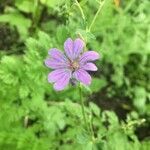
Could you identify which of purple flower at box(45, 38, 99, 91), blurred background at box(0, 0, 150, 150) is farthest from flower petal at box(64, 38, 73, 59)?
blurred background at box(0, 0, 150, 150)

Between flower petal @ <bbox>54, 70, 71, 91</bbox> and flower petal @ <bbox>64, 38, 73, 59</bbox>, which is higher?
flower petal @ <bbox>64, 38, 73, 59</bbox>

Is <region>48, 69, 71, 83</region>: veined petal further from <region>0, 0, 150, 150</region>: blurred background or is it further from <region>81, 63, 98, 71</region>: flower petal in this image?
<region>0, 0, 150, 150</region>: blurred background

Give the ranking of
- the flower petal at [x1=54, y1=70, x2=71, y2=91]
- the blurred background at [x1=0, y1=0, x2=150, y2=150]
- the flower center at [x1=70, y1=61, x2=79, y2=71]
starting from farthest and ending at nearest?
the blurred background at [x1=0, y1=0, x2=150, y2=150], the flower center at [x1=70, y1=61, x2=79, y2=71], the flower petal at [x1=54, y1=70, x2=71, y2=91]

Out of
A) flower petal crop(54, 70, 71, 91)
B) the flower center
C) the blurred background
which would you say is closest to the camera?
flower petal crop(54, 70, 71, 91)

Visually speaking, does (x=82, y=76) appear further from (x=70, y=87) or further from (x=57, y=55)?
(x=70, y=87)

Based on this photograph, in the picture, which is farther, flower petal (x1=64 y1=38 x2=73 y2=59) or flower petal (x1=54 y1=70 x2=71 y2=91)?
flower petal (x1=64 y1=38 x2=73 y2=59)

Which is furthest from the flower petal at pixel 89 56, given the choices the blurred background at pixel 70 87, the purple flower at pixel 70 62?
the blurred background at pixel 70 87

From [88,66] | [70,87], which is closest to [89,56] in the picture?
[88,66]

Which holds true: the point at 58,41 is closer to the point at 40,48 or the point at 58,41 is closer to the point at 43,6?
the point at 40,48
